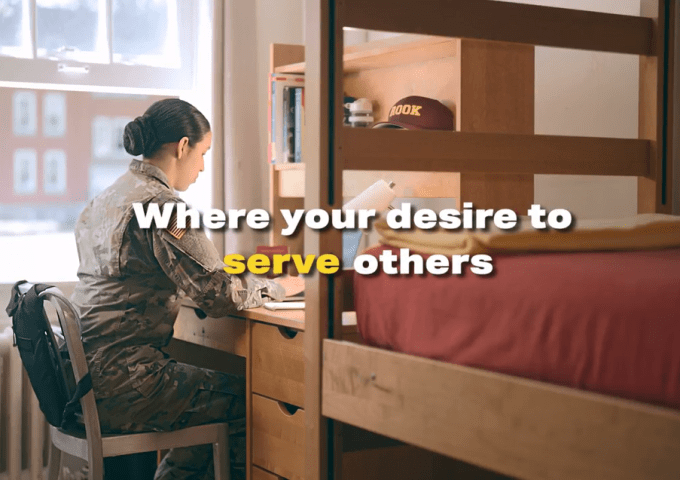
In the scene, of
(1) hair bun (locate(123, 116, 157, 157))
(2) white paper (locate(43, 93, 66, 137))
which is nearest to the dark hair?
(1) hair bun (locate(123, 116, 157, 157))

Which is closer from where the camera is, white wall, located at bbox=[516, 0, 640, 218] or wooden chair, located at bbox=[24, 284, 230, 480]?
wooden chair, located at bbox=[24, 284, 230, 480]

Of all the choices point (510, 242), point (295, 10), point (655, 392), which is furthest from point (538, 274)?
point (295, 10)

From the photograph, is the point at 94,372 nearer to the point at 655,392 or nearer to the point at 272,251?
the point at 272,251

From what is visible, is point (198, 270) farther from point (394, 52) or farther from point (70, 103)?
point (70, 103)

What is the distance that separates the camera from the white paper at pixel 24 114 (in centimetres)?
283

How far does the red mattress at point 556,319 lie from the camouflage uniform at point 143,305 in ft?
2.21

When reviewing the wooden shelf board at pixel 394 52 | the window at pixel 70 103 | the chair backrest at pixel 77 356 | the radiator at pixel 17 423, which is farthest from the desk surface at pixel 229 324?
the wooden shelf board at pixel 394 52

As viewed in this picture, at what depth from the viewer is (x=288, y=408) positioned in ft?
6.52

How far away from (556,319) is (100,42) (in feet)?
6.95

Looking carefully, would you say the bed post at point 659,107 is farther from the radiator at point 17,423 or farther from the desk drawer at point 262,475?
the radiator at point 17,423

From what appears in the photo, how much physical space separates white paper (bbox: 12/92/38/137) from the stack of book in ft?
2.63

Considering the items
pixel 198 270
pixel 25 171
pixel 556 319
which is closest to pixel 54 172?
pixel 25 171

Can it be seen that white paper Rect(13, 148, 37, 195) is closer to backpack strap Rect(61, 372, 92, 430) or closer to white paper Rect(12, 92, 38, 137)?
white paper Rect(12, 92, 38, 137)

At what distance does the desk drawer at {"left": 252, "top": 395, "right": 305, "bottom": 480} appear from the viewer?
74.5 inches
